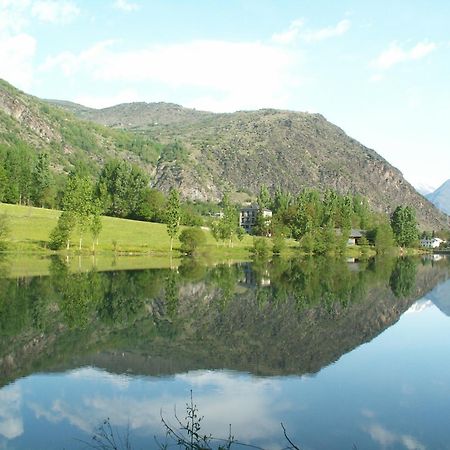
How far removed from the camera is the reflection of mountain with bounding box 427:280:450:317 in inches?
2182

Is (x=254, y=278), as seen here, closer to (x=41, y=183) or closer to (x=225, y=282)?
(x=225, y=282)

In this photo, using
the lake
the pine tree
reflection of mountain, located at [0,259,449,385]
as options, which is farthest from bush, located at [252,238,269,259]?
the lake

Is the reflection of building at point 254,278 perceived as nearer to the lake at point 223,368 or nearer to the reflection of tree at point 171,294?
the reflection of tree at point 171,294

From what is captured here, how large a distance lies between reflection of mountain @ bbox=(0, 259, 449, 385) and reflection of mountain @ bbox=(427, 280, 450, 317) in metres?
1.82

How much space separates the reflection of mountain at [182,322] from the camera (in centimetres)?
2770

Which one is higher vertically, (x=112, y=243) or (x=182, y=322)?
(x=112, y=243)

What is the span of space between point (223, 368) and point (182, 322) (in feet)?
42.4

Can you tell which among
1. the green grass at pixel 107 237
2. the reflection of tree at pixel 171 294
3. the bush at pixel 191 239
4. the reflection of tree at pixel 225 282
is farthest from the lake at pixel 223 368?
the bush at pixel 191 239

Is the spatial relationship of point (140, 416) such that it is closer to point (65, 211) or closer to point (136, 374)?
point (136, 374)

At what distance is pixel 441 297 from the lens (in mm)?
63406

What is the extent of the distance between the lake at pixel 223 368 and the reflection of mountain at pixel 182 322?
0.15 m

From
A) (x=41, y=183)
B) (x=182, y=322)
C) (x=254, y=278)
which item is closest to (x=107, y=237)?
(x=41, y=183)

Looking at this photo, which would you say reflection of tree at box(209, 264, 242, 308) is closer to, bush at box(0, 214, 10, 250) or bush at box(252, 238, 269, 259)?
bush at box(0, 214, 10, 250)

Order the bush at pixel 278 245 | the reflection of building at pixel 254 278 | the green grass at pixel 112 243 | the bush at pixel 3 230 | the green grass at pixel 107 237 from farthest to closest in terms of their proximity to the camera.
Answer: the bush at pixel 278 245 < the green grass at pixel 107 237 < the green grass at pixel 112 243 < the bush at pixel 3 230 < the reflection of building at pixel 254 278
